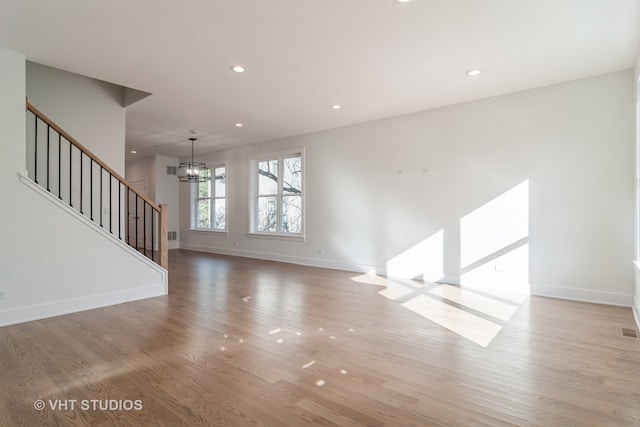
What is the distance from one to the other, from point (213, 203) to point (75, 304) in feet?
18.6

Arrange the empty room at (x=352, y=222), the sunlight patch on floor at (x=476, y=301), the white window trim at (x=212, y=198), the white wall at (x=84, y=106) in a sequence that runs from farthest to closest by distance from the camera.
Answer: the white window trim at (x=212, y=198)
the white wall at (x=84, y=106)
the sunlight patch on floor at (x=476, y=301)
the empty room at (x=352, y=222)

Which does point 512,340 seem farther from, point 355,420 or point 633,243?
point 633,243

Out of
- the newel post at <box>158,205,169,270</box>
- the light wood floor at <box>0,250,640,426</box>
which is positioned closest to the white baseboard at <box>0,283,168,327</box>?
the light wood floor at <box>0,250,640,426</box>

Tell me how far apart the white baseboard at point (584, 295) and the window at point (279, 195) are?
4.37 m

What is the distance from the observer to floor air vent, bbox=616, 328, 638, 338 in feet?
9.80

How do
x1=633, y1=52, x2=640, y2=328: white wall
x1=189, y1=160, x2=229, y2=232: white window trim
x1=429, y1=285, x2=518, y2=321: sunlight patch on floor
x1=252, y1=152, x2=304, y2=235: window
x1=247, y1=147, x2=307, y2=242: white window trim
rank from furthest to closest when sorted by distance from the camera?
1. x1=189, y1=160, x2=229, y2=232: white window trim
2. x1=252, y1=152, x2=304, y2=235: window
3. x1=247, y1=147, x2=307, y2=242: white window trim
4. x1=429, y1=285, x2=518, y2=321: sunlight patch on floor
5. x1=633, y1=52, x2=640, y2=328: white wall

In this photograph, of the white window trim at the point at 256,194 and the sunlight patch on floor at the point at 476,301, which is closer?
the sunlight patch on floor at the point at 476,301

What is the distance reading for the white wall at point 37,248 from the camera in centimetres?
326

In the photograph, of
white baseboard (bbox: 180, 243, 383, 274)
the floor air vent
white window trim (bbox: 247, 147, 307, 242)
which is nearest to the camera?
the floor air vent

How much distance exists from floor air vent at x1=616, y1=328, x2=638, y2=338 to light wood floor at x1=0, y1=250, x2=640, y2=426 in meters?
0.09

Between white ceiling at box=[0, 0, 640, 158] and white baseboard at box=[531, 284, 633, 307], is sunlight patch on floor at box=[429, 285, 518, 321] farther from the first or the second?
white ceiling at box=[0, 0, 640, 158]

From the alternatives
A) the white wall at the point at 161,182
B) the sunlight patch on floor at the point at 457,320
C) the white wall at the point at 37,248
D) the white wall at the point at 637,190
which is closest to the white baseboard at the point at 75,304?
the white wall at the point at 37,248

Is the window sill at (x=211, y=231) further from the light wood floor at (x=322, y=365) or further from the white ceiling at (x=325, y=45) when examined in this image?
the light wood floor at (x=322, y=365)

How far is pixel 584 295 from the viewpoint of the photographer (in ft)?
13.5
